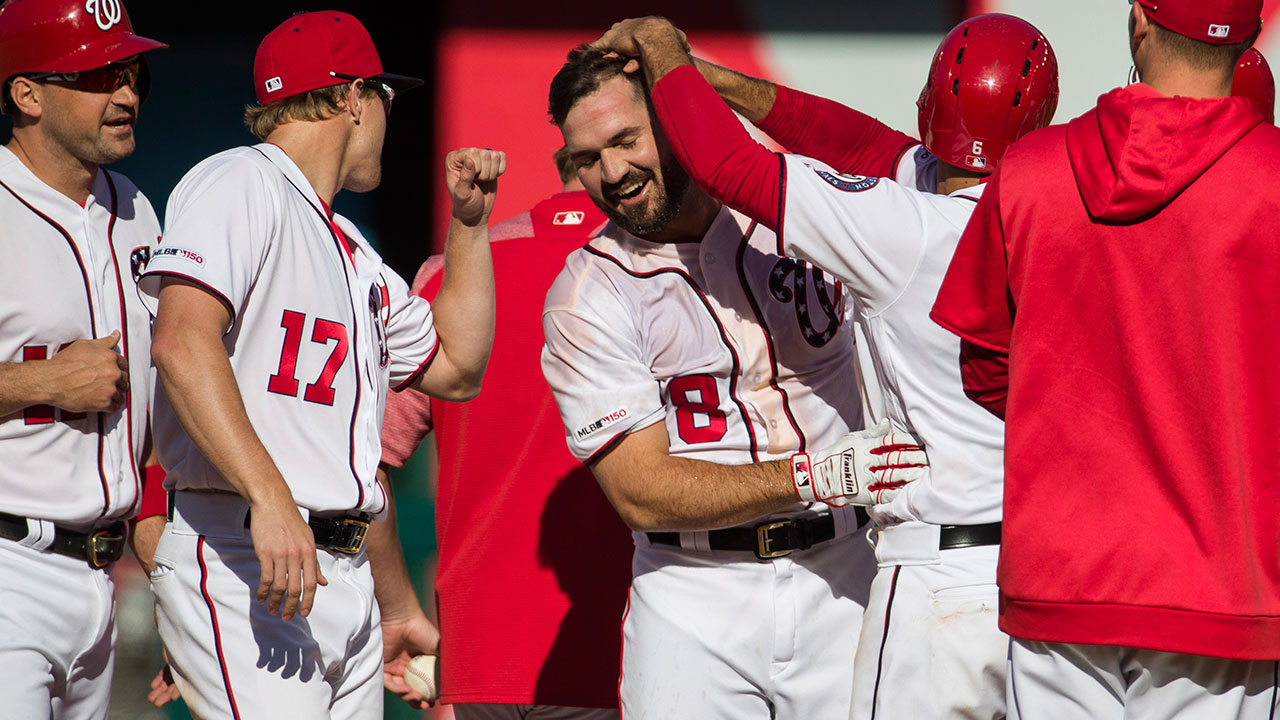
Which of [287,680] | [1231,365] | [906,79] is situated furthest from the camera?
[906,79]

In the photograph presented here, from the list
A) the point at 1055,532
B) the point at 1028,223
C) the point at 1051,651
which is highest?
the point at 1028,223

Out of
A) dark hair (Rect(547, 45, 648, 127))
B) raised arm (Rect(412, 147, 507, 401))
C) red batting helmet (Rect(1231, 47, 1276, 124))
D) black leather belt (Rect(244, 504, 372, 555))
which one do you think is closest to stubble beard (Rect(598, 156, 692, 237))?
dark hair (Rect(547, 45, 648, 127))

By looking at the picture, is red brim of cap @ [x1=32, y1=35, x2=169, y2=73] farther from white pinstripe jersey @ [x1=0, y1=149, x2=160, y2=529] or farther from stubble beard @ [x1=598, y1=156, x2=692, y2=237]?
stubble beard @ [x1=598, y1=156, x2=692, y2=237]

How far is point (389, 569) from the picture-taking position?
3.29 metres

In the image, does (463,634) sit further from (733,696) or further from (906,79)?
(906,79)

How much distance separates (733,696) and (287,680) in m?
0.88

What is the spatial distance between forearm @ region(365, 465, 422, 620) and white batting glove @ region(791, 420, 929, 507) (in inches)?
48.0


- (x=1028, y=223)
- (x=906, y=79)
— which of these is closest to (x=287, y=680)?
(x=1028, y=223)

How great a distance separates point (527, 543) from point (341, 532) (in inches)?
36.5

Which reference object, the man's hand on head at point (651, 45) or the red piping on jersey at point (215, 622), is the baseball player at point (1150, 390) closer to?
the man's hand on head at point (651, 45)

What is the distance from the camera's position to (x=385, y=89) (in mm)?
2732

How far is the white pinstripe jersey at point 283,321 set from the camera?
2.26 metres

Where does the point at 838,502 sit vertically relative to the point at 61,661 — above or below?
above

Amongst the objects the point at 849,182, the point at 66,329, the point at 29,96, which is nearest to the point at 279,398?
the point at 66,329
